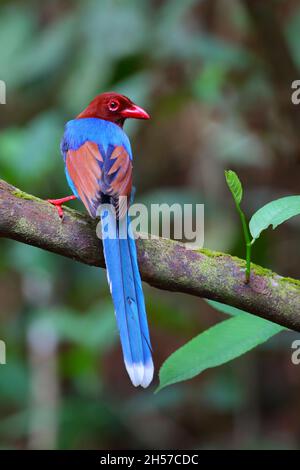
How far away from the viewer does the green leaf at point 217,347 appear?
2.00m

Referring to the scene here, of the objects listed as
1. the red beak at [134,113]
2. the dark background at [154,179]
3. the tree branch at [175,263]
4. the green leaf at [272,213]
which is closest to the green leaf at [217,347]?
the tree branch at [175,263]

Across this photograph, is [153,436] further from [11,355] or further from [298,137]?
[298,137]

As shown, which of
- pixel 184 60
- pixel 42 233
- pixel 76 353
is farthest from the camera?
pixel 184 60

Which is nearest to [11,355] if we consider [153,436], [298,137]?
[153,436]

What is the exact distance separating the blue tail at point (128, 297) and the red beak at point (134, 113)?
2.91 ft

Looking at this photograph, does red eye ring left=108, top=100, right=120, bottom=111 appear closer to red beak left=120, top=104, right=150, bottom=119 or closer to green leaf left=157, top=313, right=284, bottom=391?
red beak left=120, top=104, right=150, bottom=119

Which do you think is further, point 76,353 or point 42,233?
point 76,353

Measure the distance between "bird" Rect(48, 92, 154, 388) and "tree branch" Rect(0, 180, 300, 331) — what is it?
54 millimetres

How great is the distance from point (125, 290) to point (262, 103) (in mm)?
2839

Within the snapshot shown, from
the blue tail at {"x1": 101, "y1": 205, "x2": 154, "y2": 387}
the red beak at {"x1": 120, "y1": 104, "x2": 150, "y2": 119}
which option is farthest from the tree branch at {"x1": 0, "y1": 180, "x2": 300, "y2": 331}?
the red beak at {"x1": 120, "y1": 104, "x2": 150, "y2": 119}

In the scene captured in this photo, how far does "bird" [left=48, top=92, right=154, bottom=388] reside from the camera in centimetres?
218

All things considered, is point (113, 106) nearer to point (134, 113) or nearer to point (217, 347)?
point (134, 113)

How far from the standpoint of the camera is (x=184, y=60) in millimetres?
5145

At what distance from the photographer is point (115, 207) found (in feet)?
7.76
